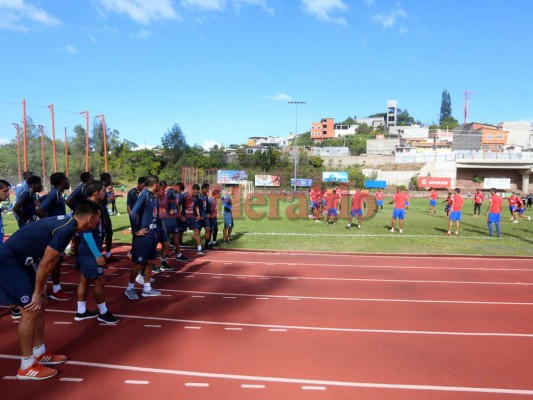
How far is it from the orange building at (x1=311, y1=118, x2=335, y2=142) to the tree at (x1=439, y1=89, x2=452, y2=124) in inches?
2304

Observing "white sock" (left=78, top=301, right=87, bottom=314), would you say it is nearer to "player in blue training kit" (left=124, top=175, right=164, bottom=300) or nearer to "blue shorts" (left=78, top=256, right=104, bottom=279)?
"blue shorts" (left=78, top=256, right=104, bottom=279)

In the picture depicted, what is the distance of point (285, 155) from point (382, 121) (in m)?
82.8

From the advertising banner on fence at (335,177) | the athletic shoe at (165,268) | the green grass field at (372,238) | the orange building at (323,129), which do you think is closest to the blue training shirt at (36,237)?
the athletic shoe at (165,268)

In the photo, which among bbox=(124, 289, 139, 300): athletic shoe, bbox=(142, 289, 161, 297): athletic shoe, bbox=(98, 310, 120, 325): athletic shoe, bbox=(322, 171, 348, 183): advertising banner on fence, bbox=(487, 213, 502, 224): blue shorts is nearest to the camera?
bbox=(98, 310, 120, 325): athletic shoe

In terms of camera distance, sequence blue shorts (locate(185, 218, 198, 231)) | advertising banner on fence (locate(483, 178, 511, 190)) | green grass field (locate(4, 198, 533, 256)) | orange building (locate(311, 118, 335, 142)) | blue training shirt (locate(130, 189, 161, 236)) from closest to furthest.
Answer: blue training shirt (locate(130, 189, 161, 236)), blue shorts (locate(185, 218, 198, 231)), green grass field (locate(4, 198, 533, 256)), advertising banner on fence (locate(483, 178, 511, 190)), orange building (locate(311, 118, 335, 142))

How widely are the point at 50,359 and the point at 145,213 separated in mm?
2569

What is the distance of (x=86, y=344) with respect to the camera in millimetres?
4453

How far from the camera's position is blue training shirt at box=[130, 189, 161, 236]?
602 cm

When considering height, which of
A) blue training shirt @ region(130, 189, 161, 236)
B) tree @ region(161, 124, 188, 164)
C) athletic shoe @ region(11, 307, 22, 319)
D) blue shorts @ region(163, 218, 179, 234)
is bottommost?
athletic shoe @ region(11, 307, 22, 319)

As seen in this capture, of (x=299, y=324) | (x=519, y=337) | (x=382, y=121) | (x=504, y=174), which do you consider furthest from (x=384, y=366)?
(x=382, y=121)

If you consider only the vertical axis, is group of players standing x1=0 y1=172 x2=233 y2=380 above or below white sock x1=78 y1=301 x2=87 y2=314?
above

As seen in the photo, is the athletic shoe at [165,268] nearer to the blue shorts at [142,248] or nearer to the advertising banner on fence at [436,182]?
the blue shorts at [142,248]

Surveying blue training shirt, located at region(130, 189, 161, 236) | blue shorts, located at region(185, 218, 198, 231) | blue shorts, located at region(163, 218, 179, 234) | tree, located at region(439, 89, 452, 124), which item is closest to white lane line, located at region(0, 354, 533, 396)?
blue training shirt, located at region(130, 189, 161, 236)

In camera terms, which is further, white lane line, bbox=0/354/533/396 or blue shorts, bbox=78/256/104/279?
blue shorts, bbox=78/256/104/279
